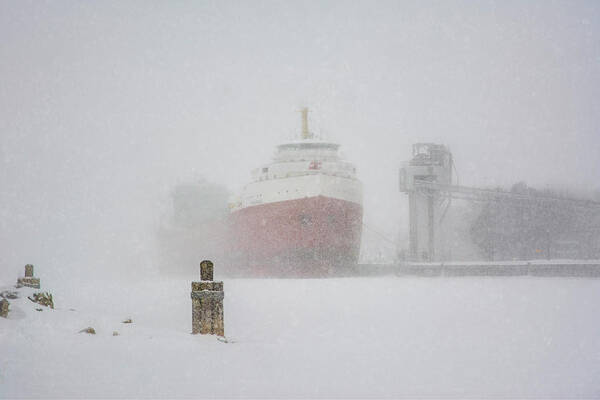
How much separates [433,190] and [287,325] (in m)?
30.2

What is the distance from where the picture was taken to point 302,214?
3538 cm

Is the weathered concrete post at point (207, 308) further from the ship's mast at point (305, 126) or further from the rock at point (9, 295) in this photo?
the ship's mast at point (305, 126)

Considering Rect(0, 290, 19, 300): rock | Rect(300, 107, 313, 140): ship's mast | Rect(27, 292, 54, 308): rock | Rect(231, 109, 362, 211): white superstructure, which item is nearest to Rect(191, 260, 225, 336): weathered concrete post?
Rect(27, 292, 54, 308): rock

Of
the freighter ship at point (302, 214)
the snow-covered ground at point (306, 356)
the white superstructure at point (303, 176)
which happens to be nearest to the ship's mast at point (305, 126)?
the white superstructure at point (303, 176)

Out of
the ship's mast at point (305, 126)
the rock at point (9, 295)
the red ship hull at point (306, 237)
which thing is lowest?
the rock at point (9, 295)

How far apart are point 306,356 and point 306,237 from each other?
25441 mm

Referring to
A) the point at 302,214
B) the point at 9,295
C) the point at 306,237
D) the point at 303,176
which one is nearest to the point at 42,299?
the point at 9,295

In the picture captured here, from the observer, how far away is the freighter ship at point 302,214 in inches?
1383

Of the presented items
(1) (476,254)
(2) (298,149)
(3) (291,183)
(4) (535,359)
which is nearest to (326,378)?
(4) (535,359)

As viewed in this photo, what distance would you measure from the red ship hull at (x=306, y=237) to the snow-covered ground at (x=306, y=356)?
19.3 m

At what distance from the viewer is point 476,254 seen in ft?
207

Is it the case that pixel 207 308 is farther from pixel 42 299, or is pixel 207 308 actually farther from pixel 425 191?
pixel 425 191

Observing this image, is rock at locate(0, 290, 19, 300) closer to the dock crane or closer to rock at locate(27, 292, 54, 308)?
rock at locate(27, 292, 54, 308)

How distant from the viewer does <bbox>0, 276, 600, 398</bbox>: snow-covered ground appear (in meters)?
6.77
